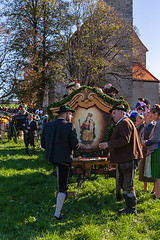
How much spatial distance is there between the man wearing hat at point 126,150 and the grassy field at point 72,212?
45cm

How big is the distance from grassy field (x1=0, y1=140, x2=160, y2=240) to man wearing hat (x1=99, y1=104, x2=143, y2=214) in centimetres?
45

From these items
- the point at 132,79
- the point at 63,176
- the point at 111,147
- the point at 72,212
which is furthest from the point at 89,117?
the point at 132,79

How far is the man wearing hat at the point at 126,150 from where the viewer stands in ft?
15.0

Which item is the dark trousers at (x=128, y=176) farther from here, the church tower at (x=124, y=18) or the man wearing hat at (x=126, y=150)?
the church tower at (x=124, y=18)

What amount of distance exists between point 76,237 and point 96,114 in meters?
3.17

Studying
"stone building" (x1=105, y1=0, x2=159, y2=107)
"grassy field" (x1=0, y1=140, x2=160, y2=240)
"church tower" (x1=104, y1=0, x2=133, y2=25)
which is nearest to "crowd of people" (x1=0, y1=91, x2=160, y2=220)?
"grassy field" (x1=0, y1=140, x2=160, y2=240)

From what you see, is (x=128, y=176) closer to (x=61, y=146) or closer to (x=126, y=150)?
(x=126, y=150)

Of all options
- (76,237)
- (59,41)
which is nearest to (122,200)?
(76,237)

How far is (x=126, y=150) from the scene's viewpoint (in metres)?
4.68

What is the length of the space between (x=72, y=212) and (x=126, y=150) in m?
1.76

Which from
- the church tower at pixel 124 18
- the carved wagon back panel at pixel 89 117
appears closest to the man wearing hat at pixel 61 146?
the carved wagon back panel at pixel 89 117

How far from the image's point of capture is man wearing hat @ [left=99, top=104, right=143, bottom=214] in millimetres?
4578

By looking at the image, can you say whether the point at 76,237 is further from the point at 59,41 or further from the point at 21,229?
the point at 59,41

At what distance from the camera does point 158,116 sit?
561cm
